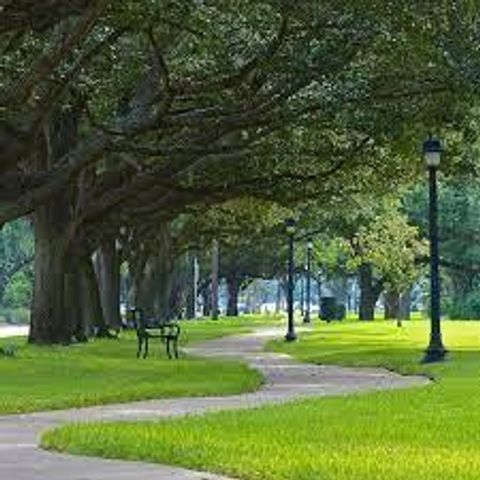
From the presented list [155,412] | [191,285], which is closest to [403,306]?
[191,285]

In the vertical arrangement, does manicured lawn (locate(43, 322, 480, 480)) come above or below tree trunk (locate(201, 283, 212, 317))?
below

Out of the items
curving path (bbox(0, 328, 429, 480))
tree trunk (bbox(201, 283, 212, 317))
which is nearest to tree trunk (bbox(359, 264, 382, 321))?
tree trunk (bbox(201, 283, 212, 317))

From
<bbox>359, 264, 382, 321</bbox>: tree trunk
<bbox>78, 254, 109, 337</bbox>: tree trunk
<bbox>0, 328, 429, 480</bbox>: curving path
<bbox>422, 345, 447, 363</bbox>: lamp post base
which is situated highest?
<bbox>359, 264, 382, 321</bbox>: tree trunk

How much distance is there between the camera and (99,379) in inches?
832

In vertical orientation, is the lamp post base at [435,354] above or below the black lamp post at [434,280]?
below

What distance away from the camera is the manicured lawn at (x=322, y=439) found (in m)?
9.90

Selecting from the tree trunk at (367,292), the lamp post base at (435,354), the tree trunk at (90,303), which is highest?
the tree trunk at (367,292)

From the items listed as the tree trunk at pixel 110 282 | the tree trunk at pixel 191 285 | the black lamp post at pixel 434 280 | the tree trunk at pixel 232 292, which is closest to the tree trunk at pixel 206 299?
the tree trunk at pixel 232 292

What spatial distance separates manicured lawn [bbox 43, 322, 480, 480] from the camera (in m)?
9.90

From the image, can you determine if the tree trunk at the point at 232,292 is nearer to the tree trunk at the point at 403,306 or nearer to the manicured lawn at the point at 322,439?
the tree trunk at the point at 403,306

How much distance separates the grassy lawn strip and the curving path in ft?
1.69

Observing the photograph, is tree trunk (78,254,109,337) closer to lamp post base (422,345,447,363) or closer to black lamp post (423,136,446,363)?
black lamp post (423,136,446,363)

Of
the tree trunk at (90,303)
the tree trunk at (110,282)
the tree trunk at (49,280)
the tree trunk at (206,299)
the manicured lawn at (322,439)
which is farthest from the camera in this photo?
the tree trunk at (206,299)

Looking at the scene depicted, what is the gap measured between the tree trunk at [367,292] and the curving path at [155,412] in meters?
48.6
